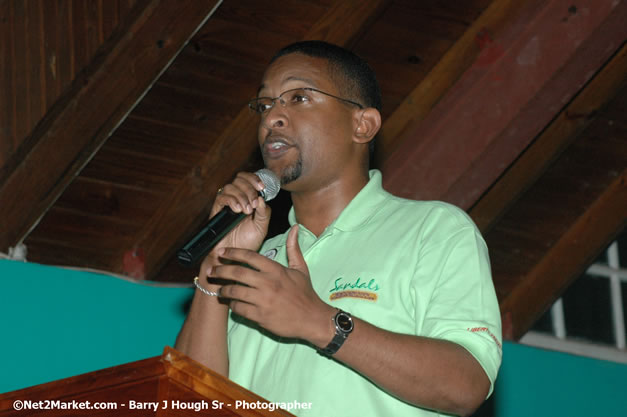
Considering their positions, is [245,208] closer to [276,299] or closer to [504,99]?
[276,299]

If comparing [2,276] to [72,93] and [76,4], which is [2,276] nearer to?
[72,93]

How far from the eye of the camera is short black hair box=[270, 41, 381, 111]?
2.47 metres

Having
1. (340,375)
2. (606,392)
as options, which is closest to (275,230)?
(606,392)

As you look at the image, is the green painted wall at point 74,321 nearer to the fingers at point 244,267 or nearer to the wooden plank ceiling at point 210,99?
the wooden plank ceiling at point 210,99

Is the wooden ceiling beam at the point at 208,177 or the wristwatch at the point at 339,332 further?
the wooden ceiling beam at the point at 208,177

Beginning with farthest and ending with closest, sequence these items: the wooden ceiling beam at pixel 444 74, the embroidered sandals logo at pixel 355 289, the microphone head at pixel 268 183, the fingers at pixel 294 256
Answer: the wooden ceiling beam at pixel 444 74 → the microphone head at pixel 268 183 → the embroidered sandals logo at pixel 355 289 → the fingers at pixel 294 256

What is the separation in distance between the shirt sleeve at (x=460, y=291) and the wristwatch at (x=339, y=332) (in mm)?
220

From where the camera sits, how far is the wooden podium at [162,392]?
1.37 meters

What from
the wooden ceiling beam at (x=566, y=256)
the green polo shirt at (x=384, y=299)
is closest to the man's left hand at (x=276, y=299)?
the green polo shirt at (x=384, y=299)

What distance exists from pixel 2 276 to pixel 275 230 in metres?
1.17

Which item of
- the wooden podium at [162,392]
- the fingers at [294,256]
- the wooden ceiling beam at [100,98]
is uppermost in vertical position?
the wooden ceiling beam at [100,98]

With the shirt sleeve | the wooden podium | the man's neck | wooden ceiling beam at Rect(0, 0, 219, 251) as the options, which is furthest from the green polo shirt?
wooden ceiling beam at Rect(0, 0, 219, 251)

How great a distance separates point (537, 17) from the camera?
12.1 feet

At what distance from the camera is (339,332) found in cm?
170
